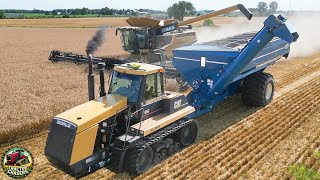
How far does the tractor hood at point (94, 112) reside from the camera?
6710 mm

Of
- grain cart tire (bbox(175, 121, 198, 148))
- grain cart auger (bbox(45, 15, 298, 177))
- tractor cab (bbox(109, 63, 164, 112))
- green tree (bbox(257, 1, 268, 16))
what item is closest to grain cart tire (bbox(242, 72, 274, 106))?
grain cart auger (bbox(45, 15, 298, 177))

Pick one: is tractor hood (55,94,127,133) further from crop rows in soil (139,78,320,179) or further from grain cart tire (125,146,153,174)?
crop rows in soil (139,78,320,179)

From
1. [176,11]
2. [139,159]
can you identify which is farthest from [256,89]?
[176,11]

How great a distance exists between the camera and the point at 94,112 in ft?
23.1

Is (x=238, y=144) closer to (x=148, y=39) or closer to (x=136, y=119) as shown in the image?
(x=136, y=119)

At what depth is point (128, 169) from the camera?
731 centimetres

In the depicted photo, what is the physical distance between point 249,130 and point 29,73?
11.6 meters

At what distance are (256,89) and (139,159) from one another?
575 cm

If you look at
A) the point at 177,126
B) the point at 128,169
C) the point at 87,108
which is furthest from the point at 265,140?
the point at 87,108

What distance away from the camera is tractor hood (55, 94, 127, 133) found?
671 centimetres

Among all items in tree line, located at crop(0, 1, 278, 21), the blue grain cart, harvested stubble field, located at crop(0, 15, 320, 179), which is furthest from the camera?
tree line, located at crop(0, 1, 278, 21)

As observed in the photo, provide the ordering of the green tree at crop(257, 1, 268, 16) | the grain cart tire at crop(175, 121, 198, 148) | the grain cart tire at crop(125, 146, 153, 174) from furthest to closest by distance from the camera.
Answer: the green tree at crop(257, 1, 268, 16), the grain cart tire at crop(175, 121, 198, 148), the grain cart tire at crop(125, 146, 153, 174)

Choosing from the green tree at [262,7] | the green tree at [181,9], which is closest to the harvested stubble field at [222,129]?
the green tree at [181,9]

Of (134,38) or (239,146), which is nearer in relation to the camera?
(239,146)
